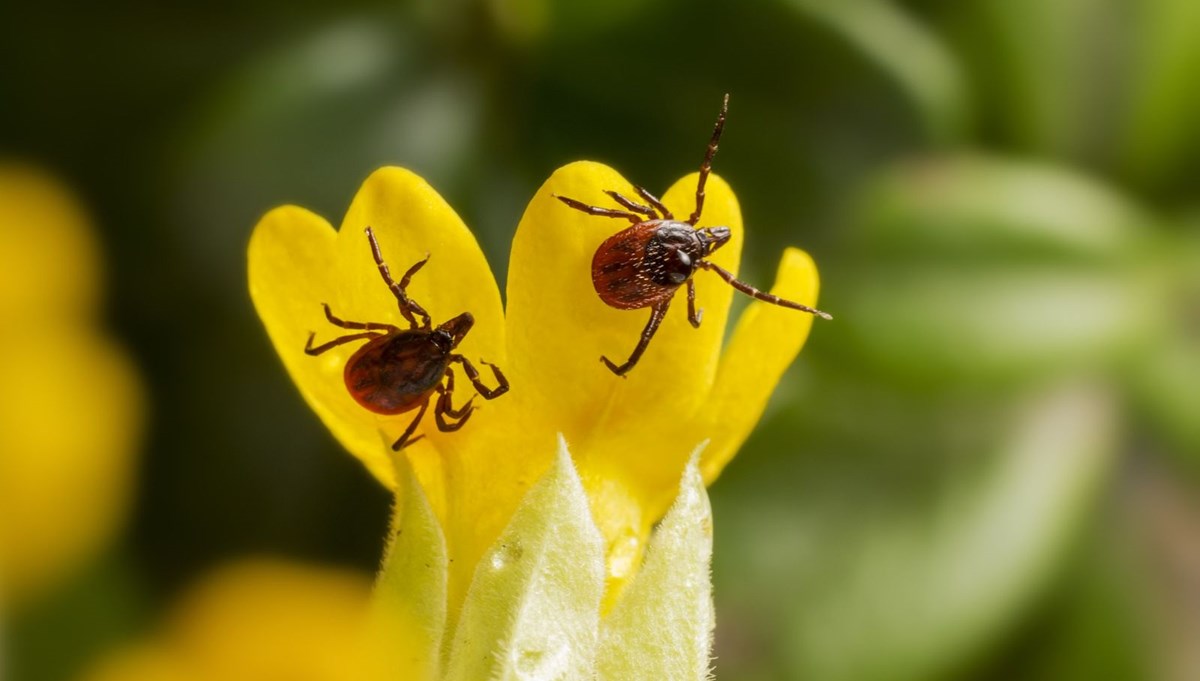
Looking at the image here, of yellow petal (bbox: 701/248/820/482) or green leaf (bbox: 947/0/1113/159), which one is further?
green leaf (bbox: 947/0/1113/159)

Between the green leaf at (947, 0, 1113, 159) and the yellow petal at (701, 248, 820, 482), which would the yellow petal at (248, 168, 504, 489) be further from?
the green leaf at (947, 0, 1113, 159)

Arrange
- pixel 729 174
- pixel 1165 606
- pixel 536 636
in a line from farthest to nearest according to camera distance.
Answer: pixel 1165 606, pixel 729 174, pixel 536 636

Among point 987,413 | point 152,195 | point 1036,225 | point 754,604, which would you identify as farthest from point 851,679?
point 152,195

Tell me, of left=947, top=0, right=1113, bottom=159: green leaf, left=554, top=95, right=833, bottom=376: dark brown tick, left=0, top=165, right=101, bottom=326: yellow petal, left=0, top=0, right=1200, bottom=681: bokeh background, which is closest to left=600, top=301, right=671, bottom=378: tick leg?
left=554, top=95, right=833, bottom=376: dark brown tick

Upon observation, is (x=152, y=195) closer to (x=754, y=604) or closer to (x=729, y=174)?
(x=729, y=174)

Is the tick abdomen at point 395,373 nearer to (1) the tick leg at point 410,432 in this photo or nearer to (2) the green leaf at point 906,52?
(1) the tick leg at point 410,432

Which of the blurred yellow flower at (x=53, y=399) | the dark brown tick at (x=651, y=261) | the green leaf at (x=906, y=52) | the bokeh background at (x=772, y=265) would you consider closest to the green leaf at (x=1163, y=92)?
the bokeh background at (x=772, y=265)

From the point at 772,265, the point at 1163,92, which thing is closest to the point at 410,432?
the point at 772,265
